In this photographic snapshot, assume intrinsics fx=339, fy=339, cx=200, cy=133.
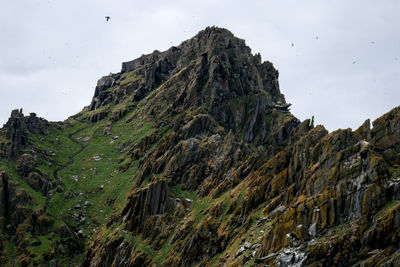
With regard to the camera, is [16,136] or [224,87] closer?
[16,136]

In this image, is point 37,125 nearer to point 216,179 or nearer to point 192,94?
Answer: point 192,94

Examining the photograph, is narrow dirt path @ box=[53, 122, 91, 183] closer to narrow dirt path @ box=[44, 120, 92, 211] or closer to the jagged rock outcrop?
narrow dirt path @ box=[44, 120, 92, 211]

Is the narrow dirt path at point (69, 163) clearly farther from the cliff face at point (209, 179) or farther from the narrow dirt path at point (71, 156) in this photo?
the cliff face at point (209, 179)

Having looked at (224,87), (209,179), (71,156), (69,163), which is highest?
(224,87)

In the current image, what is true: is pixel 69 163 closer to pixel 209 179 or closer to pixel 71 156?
pixel 71 156

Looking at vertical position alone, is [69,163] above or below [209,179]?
above

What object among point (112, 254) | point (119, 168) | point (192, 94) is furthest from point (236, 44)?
point (112, 254)

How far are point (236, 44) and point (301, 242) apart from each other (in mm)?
116670

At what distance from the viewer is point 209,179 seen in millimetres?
78250

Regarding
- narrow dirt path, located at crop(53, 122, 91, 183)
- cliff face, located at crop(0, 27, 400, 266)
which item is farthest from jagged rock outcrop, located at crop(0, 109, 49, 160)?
narrow dirt path, located at crop(53, 122, 91, 183)

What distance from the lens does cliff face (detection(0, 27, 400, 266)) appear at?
36188 mm

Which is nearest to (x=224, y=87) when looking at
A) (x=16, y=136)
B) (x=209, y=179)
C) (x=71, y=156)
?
(x=209, y=179)

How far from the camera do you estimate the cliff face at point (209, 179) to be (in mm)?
36188

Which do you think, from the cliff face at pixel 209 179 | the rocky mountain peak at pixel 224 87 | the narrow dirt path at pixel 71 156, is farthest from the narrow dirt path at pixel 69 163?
the rocky mountain peak at pixel 224 87
